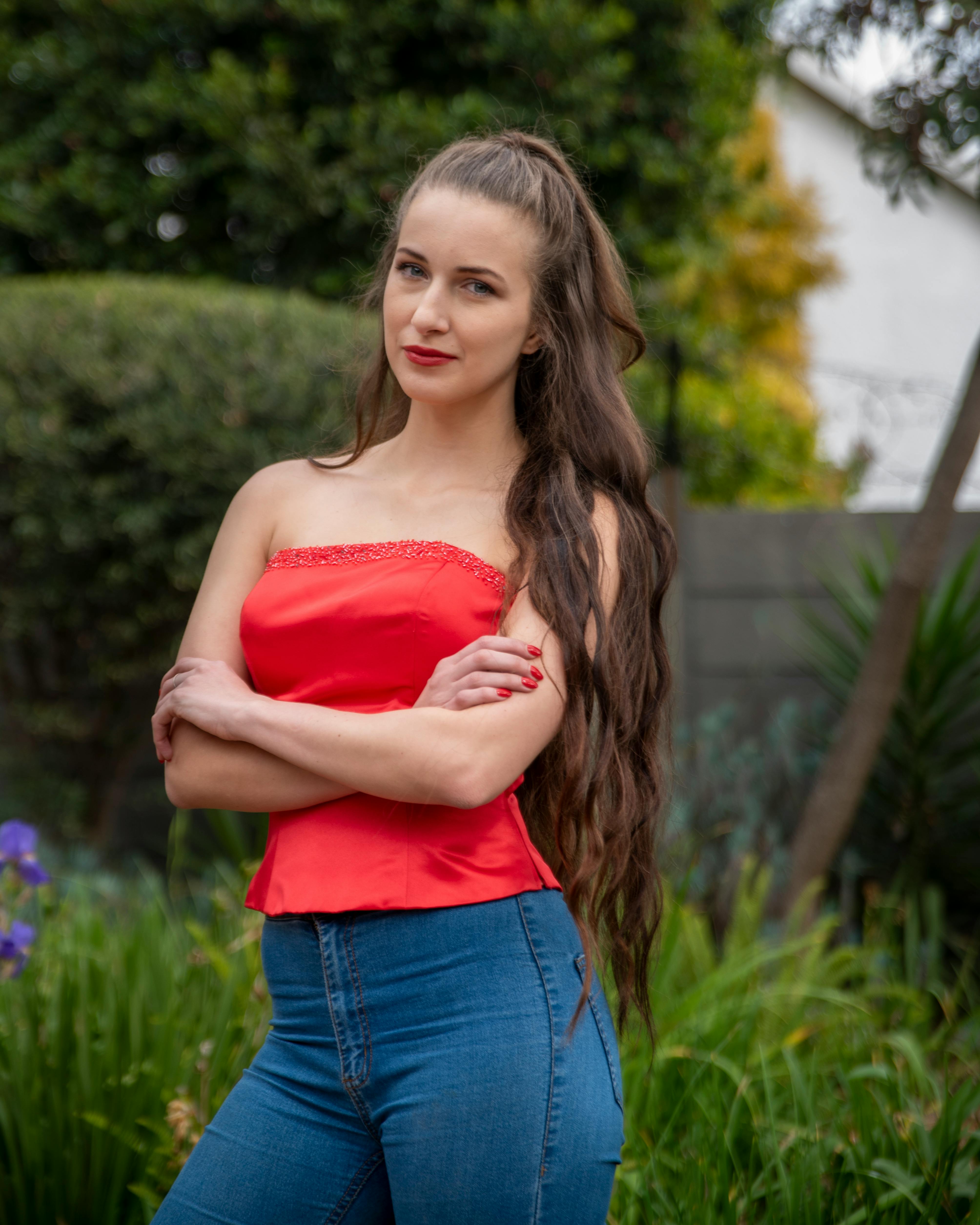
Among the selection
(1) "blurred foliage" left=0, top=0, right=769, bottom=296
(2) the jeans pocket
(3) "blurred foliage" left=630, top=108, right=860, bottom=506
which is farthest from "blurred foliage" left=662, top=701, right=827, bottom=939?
(1) "blurred foliage" left=0, top=0, right=769, bottom=296

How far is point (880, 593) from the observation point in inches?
159

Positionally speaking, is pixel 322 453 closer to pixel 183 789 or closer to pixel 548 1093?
pixel 183 789

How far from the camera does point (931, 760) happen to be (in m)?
3.93

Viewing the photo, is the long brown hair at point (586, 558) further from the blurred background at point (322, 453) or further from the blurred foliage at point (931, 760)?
the blurred foliage at point (931, 760)

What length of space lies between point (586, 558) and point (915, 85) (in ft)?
9.59

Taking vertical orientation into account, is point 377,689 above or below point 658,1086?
above

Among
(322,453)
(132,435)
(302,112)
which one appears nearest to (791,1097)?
(322,453)

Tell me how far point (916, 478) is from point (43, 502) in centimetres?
516

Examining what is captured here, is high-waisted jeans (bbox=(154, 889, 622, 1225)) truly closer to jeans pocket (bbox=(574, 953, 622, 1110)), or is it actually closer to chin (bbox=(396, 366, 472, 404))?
jeans pocket (bbox=(574, 953, 622, 1110))

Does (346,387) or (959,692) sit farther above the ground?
(346,387)

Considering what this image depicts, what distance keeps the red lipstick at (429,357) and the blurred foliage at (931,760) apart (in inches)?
107

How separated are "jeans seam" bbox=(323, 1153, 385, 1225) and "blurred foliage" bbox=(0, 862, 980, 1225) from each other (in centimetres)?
58

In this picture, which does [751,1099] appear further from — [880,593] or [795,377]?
[795,377]

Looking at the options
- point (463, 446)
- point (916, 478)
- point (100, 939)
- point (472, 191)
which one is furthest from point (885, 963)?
point (916, 478)
